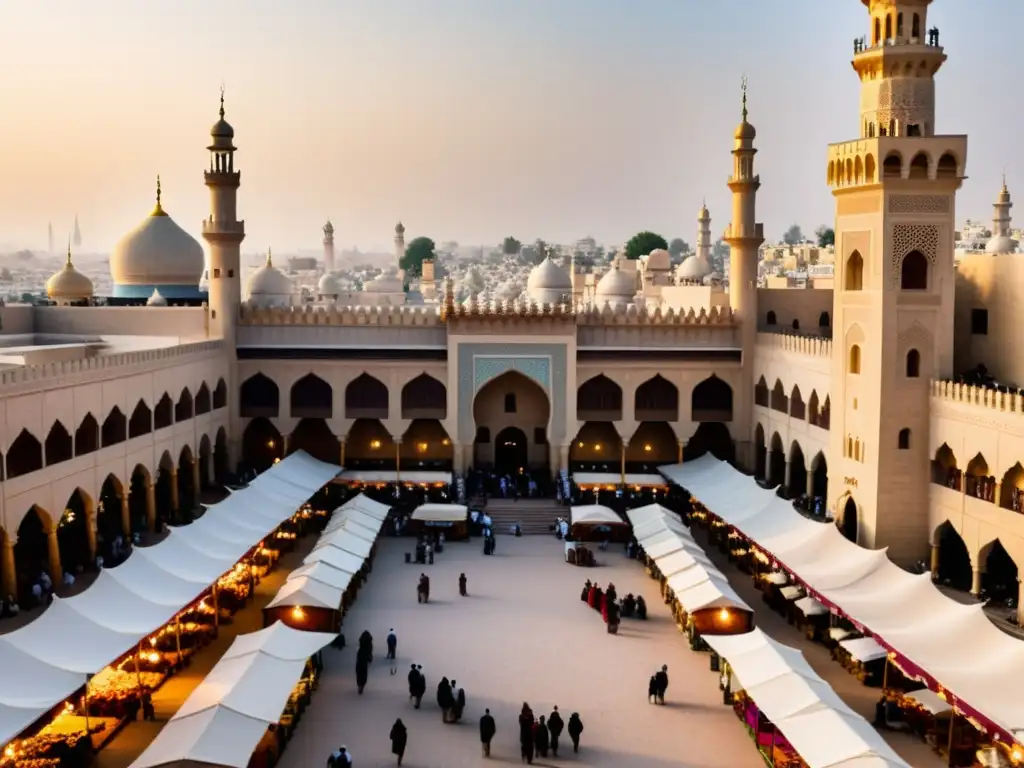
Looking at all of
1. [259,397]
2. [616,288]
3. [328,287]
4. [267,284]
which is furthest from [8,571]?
[328,287]

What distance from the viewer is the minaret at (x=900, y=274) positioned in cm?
2105

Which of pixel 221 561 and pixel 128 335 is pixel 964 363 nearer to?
pixel 221 561

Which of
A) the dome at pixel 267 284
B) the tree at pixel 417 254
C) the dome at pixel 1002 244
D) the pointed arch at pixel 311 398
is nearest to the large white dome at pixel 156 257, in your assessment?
the dome at pixel 267 284

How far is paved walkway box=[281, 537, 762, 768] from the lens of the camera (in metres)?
14.3

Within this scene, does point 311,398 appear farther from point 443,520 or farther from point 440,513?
point 443,520

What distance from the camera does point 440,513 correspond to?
84.8 ft

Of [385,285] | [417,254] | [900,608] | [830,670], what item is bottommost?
[830,670]

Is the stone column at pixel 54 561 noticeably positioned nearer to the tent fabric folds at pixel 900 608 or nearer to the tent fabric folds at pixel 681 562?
the tent fabric folds at pixel 681 562

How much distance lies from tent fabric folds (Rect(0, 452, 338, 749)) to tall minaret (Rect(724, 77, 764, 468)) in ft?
40.9

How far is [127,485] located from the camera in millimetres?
23344

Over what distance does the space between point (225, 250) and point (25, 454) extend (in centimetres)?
1189

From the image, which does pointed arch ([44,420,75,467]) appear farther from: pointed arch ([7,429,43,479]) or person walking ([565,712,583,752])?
person walking ([565,712,583,752])

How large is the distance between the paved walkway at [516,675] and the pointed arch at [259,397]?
8.12 metres

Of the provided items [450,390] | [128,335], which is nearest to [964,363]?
[450,390]
